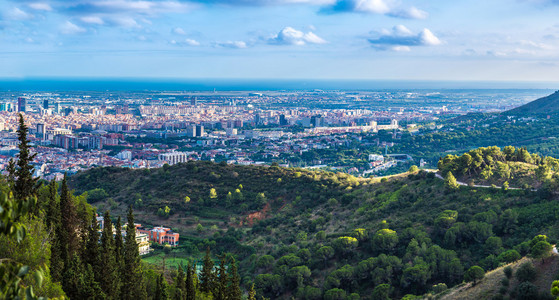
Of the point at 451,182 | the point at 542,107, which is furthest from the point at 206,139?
the point at 451,182

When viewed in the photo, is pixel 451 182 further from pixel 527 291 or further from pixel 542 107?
pixel 542 107

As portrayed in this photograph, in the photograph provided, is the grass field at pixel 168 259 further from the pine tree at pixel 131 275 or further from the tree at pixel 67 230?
the pine tree at pixel 131 275

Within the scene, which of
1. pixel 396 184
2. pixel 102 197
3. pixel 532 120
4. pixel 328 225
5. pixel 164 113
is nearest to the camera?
pixel 328 225

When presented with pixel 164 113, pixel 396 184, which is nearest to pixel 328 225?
pixel 396 184

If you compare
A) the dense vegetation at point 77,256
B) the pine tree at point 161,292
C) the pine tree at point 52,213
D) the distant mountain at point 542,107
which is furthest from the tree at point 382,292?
the distant mountain at point 542,107

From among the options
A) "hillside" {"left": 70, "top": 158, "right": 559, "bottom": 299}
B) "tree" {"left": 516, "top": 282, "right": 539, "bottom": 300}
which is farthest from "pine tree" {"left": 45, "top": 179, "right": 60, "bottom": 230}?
"tree" {"left": 516, "top": 282, "right": 539, "bottom": 300}

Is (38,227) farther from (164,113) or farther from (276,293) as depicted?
(164,113)
